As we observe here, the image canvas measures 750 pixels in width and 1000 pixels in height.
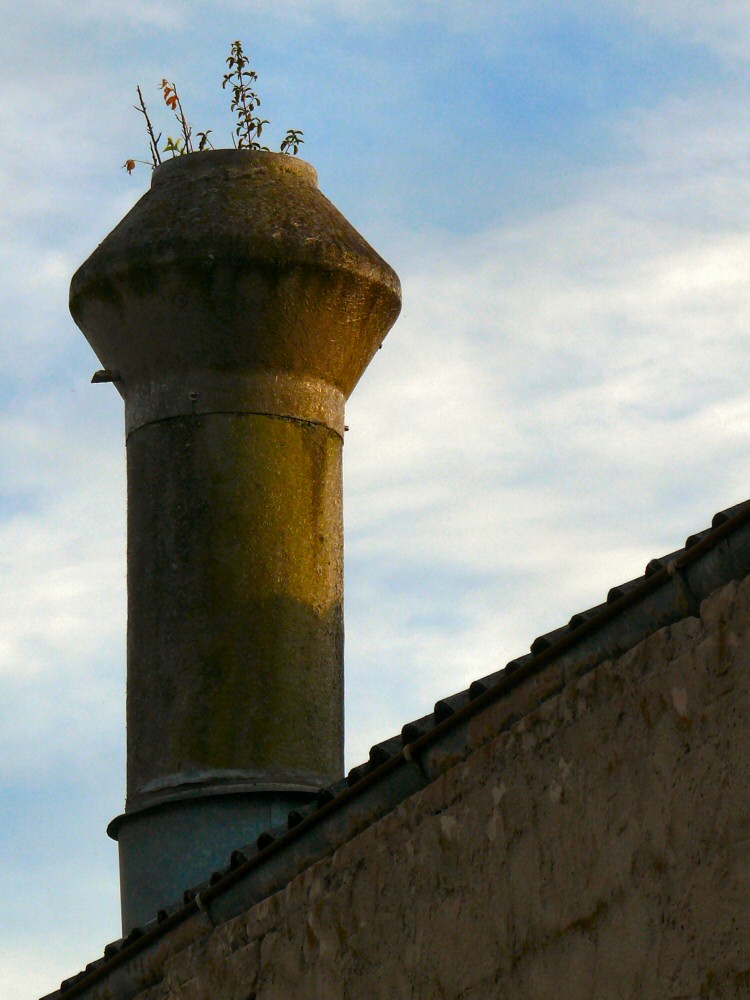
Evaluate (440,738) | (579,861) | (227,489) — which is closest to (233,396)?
(227,489)

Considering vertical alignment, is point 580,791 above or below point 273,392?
below

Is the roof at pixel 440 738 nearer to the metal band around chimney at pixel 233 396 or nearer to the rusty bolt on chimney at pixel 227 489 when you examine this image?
the rusty bolt on chimney at pixel 227 489

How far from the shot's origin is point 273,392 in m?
9.43

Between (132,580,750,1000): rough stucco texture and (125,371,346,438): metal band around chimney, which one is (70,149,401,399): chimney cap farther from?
(132,580,750,1000): rough stucco texture

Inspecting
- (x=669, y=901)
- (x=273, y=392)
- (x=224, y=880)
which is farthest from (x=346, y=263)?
(x=669, y=901)

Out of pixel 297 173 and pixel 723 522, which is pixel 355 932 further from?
pixel 297 173

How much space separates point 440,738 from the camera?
5.41 meters

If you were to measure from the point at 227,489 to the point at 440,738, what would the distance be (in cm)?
401

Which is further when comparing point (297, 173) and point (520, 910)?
point (297, 173)

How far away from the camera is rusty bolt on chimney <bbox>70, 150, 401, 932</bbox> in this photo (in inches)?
350

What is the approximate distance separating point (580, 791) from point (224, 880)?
1.78 m

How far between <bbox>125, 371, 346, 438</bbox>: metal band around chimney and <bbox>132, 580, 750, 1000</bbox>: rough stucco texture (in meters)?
3.97

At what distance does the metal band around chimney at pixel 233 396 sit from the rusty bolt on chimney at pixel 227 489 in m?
0.01

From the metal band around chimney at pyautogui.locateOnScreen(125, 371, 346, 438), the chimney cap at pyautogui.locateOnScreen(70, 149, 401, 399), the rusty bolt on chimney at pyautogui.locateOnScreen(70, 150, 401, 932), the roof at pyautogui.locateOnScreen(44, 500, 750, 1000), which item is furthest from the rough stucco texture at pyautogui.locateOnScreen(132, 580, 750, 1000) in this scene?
the chimney cap at pyautogui.locateOnScreen(70, 149, 401, 399)
